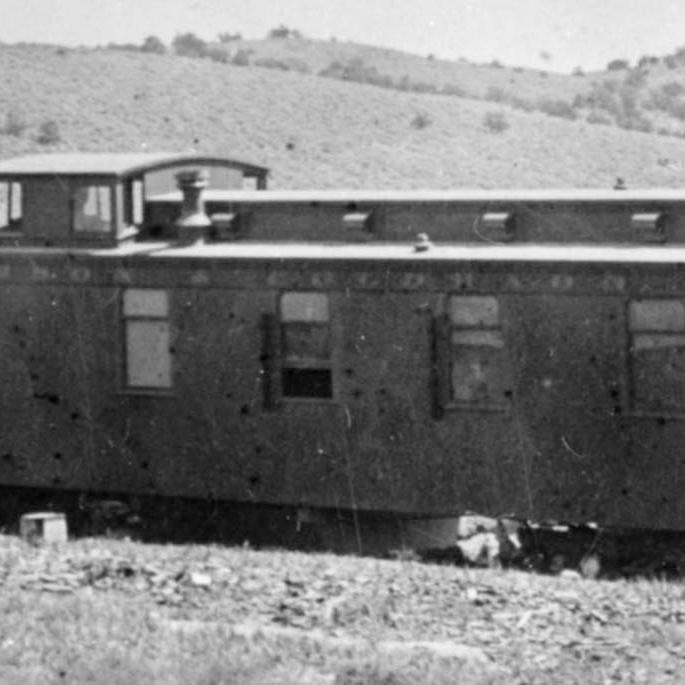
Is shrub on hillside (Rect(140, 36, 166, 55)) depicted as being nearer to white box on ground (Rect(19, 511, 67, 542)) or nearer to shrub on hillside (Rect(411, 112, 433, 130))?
shrub on hillside (Rect(411, 112, 433, 130))

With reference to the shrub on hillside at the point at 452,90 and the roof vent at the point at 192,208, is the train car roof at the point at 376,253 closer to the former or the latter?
the roof vent at the point at 192,208

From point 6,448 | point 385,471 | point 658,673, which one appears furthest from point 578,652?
point 6,448

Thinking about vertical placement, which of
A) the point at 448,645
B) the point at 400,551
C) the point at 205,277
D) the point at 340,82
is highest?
the point at 340,82

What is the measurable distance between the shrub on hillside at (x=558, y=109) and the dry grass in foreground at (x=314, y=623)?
41805 mm

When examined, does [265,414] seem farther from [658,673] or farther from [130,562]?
[658,673]

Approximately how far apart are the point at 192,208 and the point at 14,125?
24.2m

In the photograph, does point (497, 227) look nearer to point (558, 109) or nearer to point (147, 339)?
point (147, 339)

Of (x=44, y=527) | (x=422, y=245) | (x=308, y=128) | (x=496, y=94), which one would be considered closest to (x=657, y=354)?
(x=422, y=245)

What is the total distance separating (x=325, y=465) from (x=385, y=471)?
635 millimetres

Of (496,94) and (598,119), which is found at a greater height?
(496,94)

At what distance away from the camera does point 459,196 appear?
17234 mm

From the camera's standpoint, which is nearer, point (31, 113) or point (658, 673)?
point (658, 673)

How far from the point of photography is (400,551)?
16375mm

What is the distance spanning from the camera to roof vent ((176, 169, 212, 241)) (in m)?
17.7
